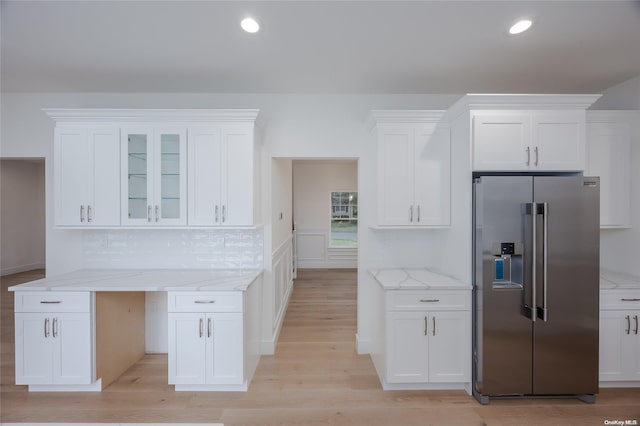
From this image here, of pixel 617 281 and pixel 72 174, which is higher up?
pixel 72 174

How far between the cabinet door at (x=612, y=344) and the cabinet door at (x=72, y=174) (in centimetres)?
463

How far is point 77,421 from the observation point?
2.09 metres

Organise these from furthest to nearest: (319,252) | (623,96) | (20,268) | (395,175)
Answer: (319,252), (20,268), (623,96), (395,175)

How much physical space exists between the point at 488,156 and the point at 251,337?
2.59m

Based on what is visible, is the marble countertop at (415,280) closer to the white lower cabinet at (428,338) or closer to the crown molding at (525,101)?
the white lower cabinet at (428,338)

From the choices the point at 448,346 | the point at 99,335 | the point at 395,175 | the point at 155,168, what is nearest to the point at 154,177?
the point at 155,168

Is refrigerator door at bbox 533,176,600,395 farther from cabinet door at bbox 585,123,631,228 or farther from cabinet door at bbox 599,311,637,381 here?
cabinet door at bbox 585,123,631,228

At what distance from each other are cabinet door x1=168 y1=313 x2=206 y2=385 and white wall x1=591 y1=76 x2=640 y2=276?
154 inches

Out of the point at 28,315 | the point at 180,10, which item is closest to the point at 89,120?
the point at 180,10

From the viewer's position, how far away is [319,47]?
2.20m

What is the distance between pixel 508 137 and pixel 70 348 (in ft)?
13.0

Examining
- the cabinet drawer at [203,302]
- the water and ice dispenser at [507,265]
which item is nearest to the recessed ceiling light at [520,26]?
the water and ice dispenser at [507,265]

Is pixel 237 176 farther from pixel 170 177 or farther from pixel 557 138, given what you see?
pixel 557 138

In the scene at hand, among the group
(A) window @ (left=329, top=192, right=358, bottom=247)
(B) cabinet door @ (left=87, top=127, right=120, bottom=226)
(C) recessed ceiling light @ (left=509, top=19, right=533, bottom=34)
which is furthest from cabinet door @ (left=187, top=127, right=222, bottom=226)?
(A) window @ (left=329, top=192, right=358, bottom=247)
